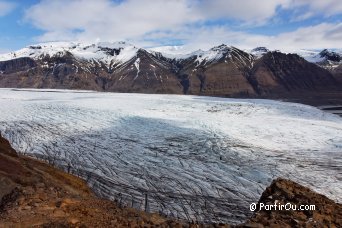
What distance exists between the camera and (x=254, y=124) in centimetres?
2544

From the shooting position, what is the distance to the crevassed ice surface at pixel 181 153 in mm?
13624

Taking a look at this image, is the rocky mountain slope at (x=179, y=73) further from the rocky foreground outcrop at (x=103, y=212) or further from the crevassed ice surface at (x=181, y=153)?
the rocky foreground outcrop at (x=103, y=212)

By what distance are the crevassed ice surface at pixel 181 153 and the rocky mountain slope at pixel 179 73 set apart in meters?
120

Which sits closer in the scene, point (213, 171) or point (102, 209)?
point (102, 209)

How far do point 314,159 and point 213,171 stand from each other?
5.30m

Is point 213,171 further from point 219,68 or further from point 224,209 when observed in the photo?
point 219,68

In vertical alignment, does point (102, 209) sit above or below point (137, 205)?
A: above

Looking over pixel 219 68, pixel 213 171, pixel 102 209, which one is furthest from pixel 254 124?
pixel 219 68

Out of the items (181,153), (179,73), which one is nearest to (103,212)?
(181,153)

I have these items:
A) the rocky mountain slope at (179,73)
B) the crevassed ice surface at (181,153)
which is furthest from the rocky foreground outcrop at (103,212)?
the rocky mountain slope at (179,73)

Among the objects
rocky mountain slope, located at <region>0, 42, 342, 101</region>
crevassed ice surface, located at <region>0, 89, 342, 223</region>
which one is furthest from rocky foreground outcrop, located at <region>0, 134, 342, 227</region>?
rocky mountain slope, located at <region>0, 42, 342, 101</region>

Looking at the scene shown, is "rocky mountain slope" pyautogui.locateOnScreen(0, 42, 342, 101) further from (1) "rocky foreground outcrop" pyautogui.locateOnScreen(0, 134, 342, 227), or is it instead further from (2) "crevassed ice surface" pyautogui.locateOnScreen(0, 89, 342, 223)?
(1) "rocky foreground outcrop" pyautogui.locateOnScreen(0, 134, 342, 227)

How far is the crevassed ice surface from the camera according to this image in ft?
44.7

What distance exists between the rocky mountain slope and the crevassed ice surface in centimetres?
11958
